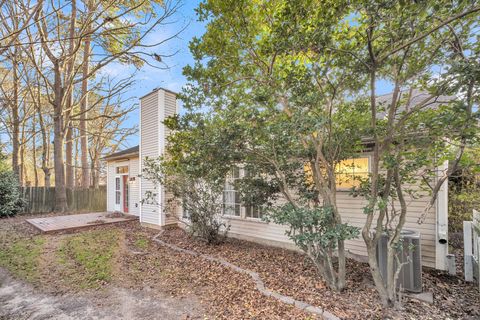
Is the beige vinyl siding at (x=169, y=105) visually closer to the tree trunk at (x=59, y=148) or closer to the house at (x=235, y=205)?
the house at (x=235, y=205)

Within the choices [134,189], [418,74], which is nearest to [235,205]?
[418,74]

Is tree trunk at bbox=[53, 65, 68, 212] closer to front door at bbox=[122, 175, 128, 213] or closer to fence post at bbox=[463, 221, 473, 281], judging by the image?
front door at bbox=[122, 175, 128, 213]

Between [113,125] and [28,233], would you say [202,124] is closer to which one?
[28,233]

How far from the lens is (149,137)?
945cm

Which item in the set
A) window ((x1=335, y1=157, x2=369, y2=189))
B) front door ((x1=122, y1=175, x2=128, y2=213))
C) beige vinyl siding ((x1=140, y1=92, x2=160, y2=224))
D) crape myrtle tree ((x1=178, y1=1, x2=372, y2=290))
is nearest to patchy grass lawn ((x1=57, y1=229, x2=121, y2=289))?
beige vinyl siding ((x1=140, y1=92, x2=160, y2=224))

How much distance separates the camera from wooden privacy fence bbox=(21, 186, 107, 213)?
1251 cm

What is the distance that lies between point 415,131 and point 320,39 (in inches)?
68.3

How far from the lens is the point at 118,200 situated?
12.6 m

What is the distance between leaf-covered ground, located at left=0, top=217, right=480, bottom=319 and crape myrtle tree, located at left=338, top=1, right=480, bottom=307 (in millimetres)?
700

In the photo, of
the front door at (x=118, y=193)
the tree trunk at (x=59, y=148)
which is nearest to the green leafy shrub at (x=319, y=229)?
A: the front door at (x=118, y=193)

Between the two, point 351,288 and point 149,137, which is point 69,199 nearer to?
point 149,137

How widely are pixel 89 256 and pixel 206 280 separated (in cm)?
310

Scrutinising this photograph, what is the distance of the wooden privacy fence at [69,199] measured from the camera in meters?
12.5

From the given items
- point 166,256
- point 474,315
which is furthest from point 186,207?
→ point 474,315
